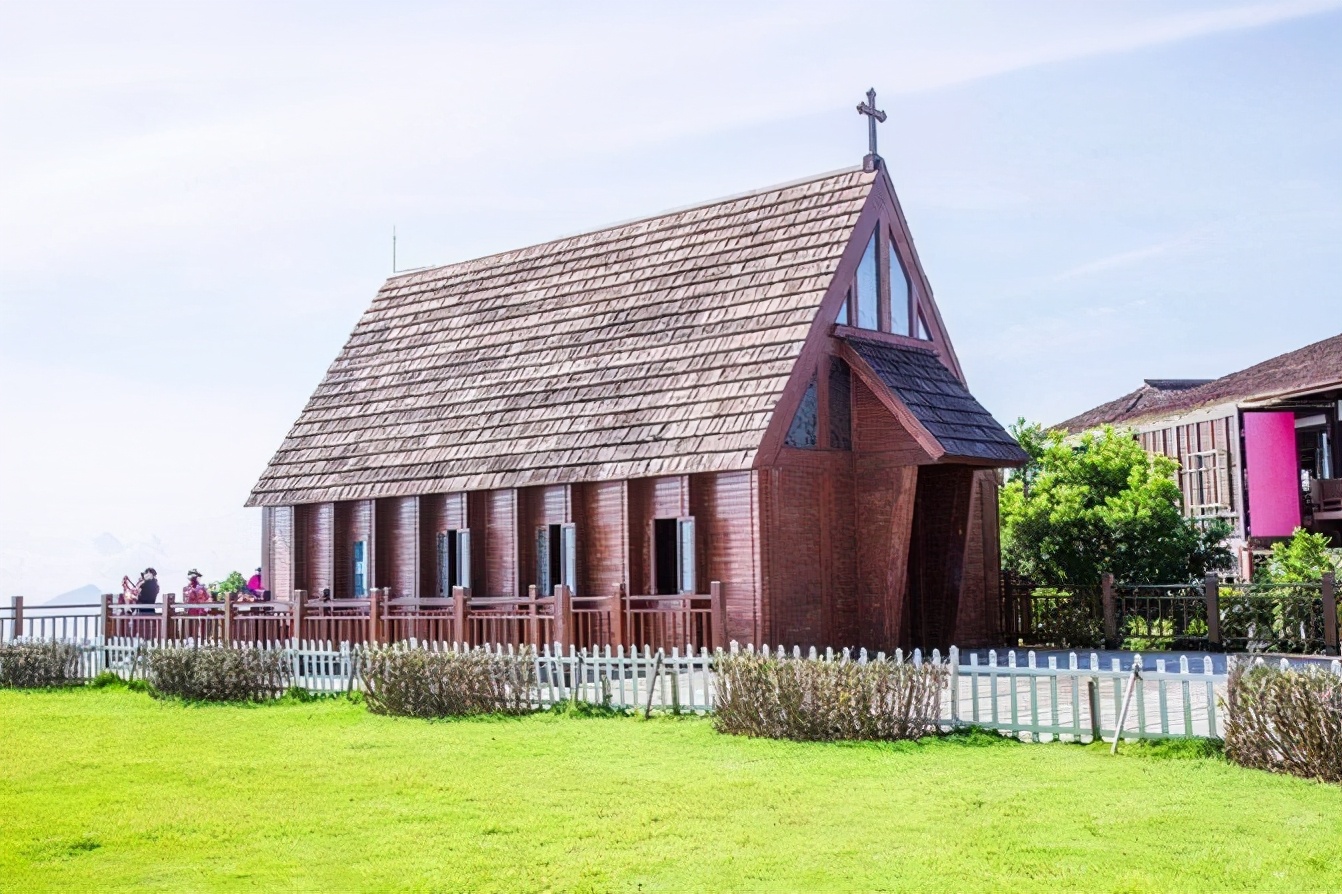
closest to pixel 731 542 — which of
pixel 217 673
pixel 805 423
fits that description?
pixel 805 423

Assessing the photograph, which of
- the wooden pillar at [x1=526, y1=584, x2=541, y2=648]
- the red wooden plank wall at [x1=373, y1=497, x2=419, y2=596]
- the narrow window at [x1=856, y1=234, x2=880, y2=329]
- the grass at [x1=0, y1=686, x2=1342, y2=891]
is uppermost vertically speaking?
the narrow window at [x1=856, y1=234, x2=880, y2=329]

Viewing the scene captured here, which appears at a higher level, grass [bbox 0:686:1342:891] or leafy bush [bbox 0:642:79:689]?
leafy bush [bbox 0:642:79:689]

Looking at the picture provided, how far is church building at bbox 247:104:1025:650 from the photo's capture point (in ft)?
68.1

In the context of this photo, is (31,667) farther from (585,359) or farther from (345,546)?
(585,359)

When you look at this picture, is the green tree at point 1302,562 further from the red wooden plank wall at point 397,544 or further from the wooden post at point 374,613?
the wooden post at point 374,613

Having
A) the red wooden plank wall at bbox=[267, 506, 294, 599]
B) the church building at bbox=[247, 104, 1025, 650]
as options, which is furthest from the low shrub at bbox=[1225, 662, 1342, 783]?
the red wooden plank wall at bbox=[267, 506, 294, 599]

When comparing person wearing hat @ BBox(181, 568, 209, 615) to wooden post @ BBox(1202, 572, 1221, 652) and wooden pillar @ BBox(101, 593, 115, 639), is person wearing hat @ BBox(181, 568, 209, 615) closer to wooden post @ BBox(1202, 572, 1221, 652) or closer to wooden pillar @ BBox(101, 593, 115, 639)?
wooden pillar @ BBox(101, 593, 115, 639)

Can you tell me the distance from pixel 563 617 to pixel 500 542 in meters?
4.41

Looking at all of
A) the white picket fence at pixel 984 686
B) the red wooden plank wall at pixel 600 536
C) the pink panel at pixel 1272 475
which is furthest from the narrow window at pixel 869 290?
the pink panel at pixel 1272 475

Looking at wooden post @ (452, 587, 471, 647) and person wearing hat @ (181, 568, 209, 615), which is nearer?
wooden post @ (452, 587, 471, 647)

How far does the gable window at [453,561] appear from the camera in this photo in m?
24.0

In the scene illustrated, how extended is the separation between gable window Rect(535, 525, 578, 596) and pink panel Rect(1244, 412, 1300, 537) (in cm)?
2316

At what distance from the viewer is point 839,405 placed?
21859mm

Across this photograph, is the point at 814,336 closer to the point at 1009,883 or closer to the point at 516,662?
the point at 516,662
